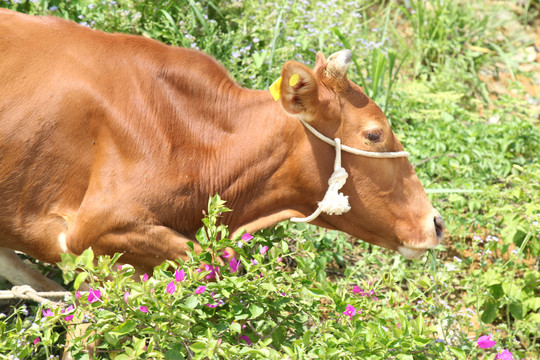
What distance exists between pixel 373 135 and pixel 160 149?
1.12 metres

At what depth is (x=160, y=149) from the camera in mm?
3342

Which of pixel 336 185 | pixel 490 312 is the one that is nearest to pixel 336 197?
pixel 336 185

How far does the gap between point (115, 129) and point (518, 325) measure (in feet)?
9.50

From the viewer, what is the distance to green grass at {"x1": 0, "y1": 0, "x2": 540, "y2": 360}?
2.71 meters

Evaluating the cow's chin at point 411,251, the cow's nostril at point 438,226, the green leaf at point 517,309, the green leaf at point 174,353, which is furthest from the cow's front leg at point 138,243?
the green leaf at point 517,309

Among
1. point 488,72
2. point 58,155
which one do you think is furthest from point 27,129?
point 488,72

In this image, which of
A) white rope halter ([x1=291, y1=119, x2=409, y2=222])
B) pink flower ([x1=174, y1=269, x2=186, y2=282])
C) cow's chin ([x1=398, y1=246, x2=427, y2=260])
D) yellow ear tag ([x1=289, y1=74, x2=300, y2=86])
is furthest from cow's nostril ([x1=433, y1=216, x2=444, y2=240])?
pink flower ([x1=174, y1=269, x2=186, y2=282])

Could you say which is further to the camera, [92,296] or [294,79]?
[294,79]

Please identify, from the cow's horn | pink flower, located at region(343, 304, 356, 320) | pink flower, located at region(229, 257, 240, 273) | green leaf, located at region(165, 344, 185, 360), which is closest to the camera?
green leaf, located at region(165, 344, 185, 360)

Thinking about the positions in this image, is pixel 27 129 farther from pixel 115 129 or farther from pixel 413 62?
pixel 413 62

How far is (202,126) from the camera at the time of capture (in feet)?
11.6

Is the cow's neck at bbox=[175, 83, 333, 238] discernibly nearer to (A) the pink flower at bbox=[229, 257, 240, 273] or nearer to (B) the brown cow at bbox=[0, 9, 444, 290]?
(B) the brown cow at bbox=[0, 9, 444, 290]

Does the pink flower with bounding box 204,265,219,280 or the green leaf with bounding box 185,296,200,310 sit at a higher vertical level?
the green leaf with bounding box 185,296,200,310

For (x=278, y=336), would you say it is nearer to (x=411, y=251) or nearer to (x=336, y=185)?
(x=336, y=185)
